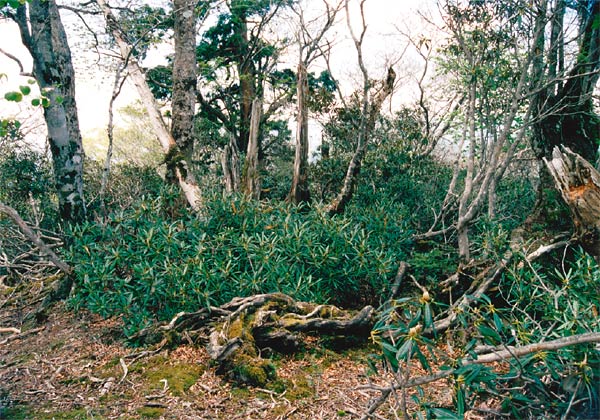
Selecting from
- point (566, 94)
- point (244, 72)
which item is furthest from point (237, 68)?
point (566, 94)

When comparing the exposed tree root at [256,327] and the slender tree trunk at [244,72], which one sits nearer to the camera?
the exposed tree root at [256,327]

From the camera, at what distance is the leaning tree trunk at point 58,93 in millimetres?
5805

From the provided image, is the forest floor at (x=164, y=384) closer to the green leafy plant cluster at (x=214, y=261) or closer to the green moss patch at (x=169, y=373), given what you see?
the green moss patch at (x=169, y=373)

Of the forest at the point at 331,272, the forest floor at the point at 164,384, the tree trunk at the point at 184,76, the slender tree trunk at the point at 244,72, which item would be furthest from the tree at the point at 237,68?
the forest floor at the point at 164,384

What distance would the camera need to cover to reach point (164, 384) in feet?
11.8

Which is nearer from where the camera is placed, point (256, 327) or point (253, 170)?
point (256, 327)

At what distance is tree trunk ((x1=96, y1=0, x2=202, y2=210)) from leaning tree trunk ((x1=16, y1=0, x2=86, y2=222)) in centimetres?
93

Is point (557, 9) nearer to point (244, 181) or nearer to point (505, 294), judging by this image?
point (505, 294)

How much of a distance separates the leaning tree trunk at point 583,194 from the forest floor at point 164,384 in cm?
169

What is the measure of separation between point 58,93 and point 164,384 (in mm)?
4463

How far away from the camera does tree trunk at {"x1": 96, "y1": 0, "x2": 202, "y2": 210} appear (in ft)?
21.1

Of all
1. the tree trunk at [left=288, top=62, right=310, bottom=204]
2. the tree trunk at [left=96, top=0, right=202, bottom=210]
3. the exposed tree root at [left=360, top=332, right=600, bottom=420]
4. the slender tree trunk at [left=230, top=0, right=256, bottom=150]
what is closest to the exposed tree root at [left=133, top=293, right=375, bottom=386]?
the exposed tree root at [left=360, top=332, right=600, bottom=420]

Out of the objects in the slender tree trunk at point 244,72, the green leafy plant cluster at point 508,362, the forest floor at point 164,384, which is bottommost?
the forest floor at point 164,384

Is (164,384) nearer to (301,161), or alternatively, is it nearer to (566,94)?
(301,161)
